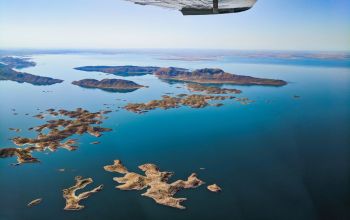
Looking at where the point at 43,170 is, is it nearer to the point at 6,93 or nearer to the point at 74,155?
the point at 74,155

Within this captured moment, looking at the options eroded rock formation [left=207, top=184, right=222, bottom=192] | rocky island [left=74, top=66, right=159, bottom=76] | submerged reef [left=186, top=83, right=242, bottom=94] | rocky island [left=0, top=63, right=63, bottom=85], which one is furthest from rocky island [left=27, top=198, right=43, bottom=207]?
rocky island [left=74, top=66, right=159, bottom=76]

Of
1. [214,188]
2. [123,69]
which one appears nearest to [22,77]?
[123,69]

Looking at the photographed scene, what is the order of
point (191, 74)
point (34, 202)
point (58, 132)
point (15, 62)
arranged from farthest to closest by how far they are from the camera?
point (191, 74) → point (15, 62) → point (58, 132) → point (34, 202)

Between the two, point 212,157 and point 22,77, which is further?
point 22,77

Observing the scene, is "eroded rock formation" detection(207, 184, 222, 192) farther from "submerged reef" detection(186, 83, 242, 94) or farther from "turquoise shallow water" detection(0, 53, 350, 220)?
"submerged reef" detection(186, 83, 242, 94)

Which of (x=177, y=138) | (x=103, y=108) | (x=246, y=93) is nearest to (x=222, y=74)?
(x=246, y=93)

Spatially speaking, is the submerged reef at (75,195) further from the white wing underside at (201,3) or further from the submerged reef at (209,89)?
the submerged reef at (209,89)

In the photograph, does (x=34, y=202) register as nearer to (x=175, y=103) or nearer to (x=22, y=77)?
(x=175, y=103)
